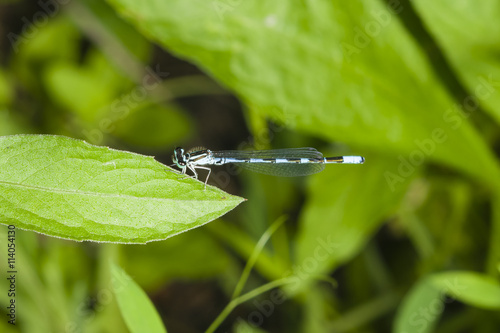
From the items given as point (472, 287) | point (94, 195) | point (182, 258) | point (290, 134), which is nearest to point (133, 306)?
point (94, 195)

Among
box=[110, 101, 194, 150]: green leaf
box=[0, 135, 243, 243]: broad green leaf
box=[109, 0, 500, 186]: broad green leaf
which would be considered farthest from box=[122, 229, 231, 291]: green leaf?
box=[0, 135, 243, 243]: broad green leaf

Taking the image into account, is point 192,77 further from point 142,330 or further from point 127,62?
point 142,330

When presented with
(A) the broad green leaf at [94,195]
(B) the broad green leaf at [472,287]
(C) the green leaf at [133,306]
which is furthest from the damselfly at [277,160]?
(A) the broad green leaf at [94,195]

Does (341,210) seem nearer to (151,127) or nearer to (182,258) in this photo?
(182,258)

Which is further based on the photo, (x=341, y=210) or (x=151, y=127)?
(x=151, y=127)

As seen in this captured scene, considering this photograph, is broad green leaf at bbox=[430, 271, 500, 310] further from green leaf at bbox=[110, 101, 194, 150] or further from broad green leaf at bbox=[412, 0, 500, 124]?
green leaf at bbox=[110, 101, 194, 150]

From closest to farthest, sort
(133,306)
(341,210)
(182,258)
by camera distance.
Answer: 1. (133,306)
2. (341,210)
3. (182,258)
